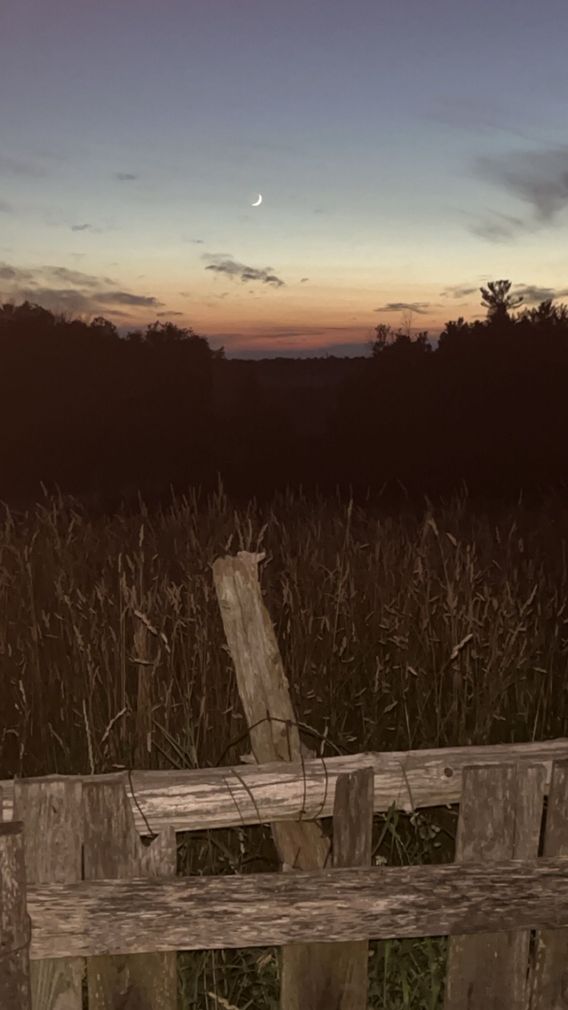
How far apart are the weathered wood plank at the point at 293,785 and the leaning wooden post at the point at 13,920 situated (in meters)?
0.21

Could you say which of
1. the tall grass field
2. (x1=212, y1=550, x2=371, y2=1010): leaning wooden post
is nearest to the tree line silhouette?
the tall grass field

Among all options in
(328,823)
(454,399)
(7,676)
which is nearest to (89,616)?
(7,676)

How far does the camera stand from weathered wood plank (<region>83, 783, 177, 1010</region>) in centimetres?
249

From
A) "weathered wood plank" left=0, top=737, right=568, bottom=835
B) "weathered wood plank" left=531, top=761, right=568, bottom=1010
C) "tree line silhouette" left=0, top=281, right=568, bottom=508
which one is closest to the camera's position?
"weathered wood plank" left=0, top=737, right=568, bottom=835

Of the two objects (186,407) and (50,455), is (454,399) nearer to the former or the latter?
(186,407)

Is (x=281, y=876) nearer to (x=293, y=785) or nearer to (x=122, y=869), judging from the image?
(x=293, y=785)

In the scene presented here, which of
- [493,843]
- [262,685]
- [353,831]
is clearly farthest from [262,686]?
[493,843]

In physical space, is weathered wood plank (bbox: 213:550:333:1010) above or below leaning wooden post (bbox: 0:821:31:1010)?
above

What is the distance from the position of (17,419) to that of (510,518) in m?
15.8

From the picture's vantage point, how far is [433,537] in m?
7.91

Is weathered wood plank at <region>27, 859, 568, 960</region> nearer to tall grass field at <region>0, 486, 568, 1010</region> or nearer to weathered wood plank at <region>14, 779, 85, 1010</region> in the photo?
weathered wood plank at <region>14, 779, 85, 1010</region>

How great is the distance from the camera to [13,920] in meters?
2.37

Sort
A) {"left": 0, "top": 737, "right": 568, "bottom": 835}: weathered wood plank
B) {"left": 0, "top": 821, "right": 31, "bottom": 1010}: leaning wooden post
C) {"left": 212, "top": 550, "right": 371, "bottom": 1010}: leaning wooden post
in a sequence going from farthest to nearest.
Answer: {"left": 212, "top": 550, "right": 371, "bottom": 1010}: leaning wooden post < {"left": 0, "top": 737, "right": 568, "bottom": 835}: weathered wood plank < {"left": 0, "top": 821, "right": 31, "bottom": 1010}: leaning wooden post

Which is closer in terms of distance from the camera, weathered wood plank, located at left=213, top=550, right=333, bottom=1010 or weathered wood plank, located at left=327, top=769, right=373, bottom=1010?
weathered wood plank, located at left=327, top=769, right=373, bottom=1010
